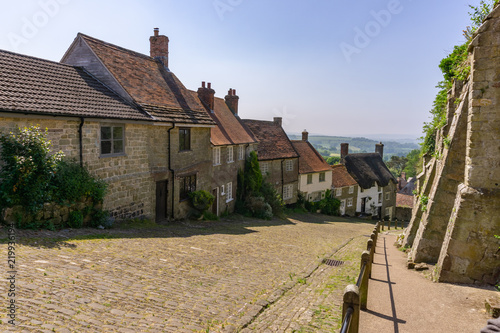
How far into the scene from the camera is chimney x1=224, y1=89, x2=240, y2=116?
30281 millimetres

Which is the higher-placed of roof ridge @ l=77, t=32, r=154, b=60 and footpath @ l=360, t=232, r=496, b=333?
roof ridge @ l=77, t=32, r=154, b=60

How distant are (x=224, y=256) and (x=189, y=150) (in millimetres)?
9073

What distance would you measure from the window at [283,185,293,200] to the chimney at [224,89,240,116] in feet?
29.3

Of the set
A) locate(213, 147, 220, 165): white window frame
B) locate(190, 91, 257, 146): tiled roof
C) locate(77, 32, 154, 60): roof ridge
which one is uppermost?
locate(77, 32, 154, 60): roof ridge

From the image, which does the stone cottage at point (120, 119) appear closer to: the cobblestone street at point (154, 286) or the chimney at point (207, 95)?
the cobblestone street at point (154, 286)

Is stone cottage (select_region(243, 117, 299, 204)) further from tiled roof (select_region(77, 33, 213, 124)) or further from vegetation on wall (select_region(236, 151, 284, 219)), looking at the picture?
tiled roof (select_region(77, 33, 213, 124))

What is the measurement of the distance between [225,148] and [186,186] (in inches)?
225

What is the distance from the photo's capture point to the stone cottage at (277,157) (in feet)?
101

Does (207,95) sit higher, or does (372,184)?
(207,95)

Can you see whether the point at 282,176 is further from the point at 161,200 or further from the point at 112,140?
the point at 112,140

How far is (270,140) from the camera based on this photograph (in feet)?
109

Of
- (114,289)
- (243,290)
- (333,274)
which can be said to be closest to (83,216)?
(114,289)

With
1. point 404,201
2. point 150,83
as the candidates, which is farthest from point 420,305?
point 404,201

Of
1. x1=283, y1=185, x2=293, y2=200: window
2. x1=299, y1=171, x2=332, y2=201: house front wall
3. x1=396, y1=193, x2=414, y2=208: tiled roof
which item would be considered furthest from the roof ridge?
x1=396, y1=193, x2=414, y2=208: tiled roof
